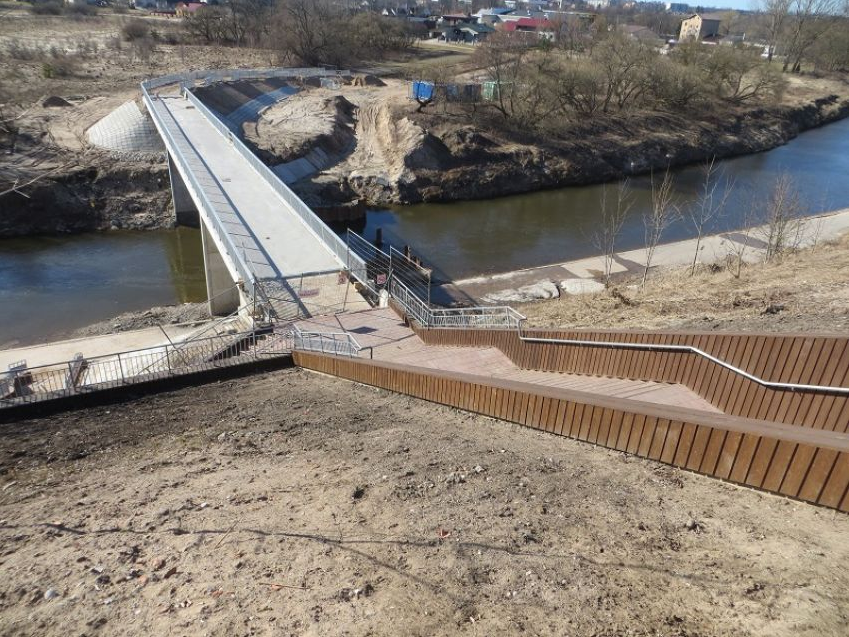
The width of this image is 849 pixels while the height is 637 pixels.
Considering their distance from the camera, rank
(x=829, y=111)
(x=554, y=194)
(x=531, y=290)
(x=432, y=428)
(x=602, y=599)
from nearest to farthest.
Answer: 1. (x=602, y=599)
2. (x=432, y=428)
3. (x=531, y=290)
4. (x=554, y=194)
5. (x=829, y=111)

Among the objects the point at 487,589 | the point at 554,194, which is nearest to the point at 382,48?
the point at 554,194

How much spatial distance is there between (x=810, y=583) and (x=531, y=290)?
2152 cm

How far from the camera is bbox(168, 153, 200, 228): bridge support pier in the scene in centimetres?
3559

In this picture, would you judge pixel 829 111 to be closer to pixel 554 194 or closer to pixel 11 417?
pixel 554 194

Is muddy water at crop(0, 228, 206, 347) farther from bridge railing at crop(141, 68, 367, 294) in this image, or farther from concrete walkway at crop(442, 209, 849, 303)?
concrete walkway at crop(442, 209, 849, 303)

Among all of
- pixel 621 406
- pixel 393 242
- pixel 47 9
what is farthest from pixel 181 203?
pixel 47 9

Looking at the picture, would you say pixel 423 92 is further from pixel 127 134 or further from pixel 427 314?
pixel 427 314

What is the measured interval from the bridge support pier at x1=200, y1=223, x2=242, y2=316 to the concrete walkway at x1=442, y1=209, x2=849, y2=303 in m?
9.47

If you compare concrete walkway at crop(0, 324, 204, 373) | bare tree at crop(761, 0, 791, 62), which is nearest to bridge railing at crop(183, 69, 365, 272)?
concrete walkway at crop(0, 324, 204, 373)

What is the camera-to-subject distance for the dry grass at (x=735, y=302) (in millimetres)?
12180

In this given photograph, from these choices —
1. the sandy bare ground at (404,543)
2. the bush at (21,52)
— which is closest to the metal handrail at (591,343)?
the sandy bare ground at (404,543)

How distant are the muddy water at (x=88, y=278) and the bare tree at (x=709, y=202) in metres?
24.3

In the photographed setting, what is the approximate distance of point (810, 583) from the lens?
15.9 ft

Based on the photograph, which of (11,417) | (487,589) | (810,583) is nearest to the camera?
(810,583)
